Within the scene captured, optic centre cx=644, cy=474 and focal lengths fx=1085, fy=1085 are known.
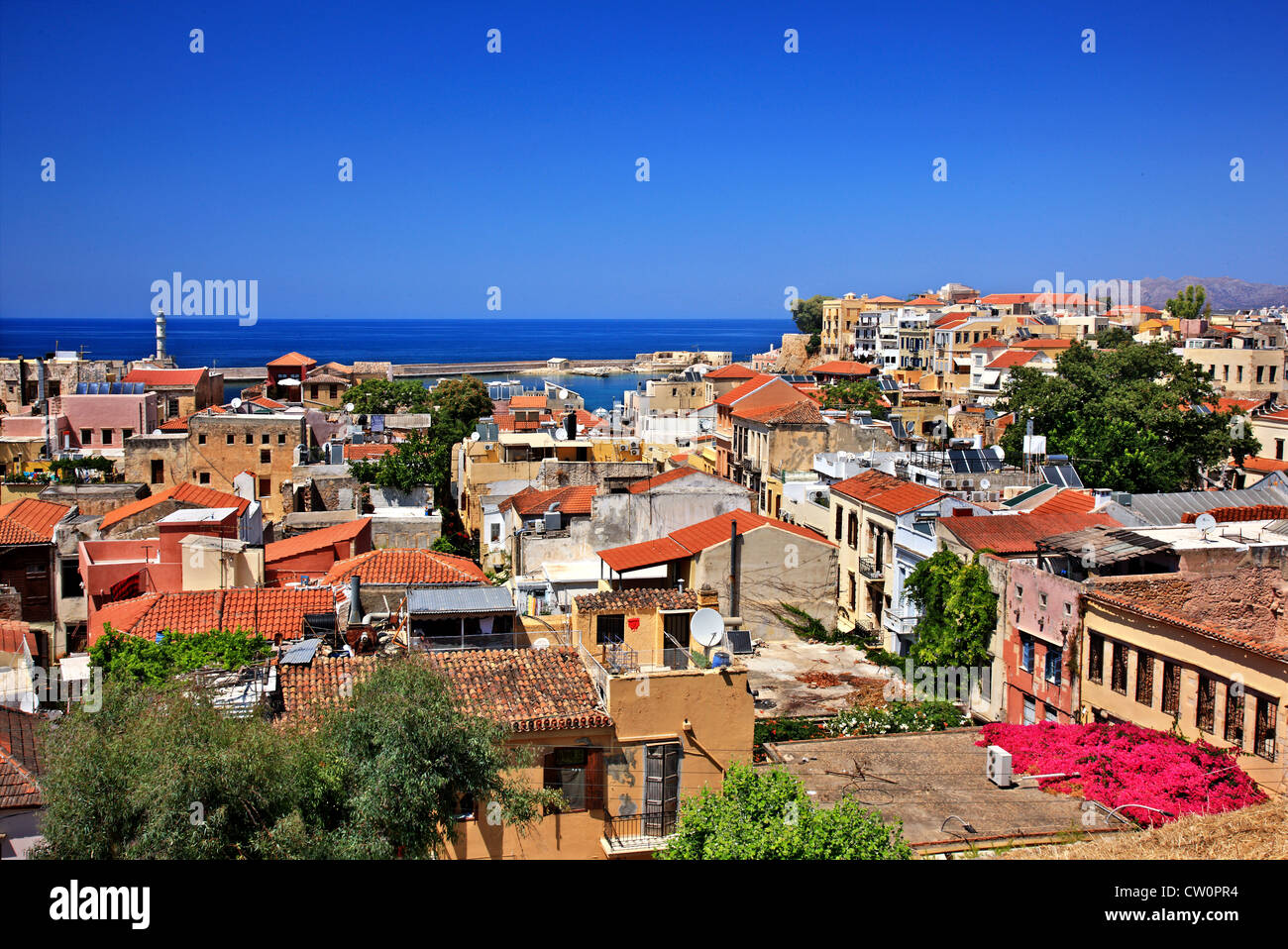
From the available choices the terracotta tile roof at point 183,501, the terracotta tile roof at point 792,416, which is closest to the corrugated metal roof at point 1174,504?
the terracotta tile roof at point 792,416

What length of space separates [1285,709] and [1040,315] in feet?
208

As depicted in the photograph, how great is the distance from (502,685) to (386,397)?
41106 mm

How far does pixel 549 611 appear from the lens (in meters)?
15.9

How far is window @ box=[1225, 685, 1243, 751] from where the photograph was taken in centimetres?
1121

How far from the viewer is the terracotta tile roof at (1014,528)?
53.9 ft

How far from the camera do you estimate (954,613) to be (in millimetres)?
16109

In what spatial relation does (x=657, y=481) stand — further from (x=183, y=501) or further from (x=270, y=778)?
(x=270, y=778)

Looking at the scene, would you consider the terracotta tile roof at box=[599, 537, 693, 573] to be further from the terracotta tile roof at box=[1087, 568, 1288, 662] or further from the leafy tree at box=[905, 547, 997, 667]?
the terracotta tile roof at box=[1087, 568, 1288, 662]

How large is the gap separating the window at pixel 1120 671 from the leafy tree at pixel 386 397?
38.1m

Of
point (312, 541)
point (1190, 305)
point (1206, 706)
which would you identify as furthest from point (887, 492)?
point (1190, 305)

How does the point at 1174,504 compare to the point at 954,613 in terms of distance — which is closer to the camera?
the point at 954,613

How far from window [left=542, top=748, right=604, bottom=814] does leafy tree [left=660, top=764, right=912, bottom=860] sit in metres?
1.86

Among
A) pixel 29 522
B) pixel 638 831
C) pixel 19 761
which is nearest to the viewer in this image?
pixel 19 761

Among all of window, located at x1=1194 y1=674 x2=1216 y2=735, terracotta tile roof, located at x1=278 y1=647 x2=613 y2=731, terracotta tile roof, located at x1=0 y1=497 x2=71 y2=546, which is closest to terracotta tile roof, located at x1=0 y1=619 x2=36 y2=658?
terracotta tile roof, located at x1=0 y1=497 x2=71 y2=546
